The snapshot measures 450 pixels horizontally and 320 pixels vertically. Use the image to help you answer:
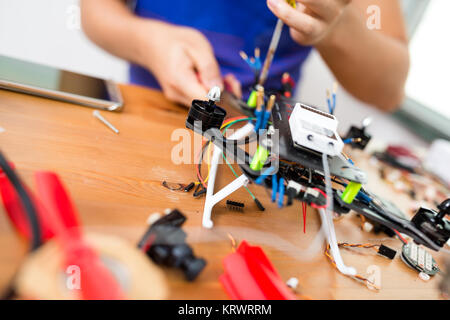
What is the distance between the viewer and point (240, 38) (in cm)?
89

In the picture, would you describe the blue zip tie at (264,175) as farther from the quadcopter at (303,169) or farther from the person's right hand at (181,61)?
the person's right hand at (181,61)

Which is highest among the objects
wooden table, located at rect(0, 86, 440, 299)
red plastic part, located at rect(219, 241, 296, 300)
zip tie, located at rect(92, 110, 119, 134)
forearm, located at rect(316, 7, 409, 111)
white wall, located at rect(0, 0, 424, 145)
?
forearm, located at rect(316, 7, 409, 111)

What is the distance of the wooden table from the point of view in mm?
308

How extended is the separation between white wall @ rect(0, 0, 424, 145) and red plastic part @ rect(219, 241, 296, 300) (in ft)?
3.05

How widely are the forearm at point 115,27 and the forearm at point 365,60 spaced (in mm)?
484

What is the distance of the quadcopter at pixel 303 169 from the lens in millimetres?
347

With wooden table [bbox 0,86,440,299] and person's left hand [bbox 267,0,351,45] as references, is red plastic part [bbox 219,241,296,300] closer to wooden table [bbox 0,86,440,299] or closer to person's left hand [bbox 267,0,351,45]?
wooden table [bbox 0,86,440,299]

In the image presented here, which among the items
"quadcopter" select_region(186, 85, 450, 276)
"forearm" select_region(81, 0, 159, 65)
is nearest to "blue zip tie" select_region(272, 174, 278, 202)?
"quadcopter" select_region(186, 85, 450, 276)

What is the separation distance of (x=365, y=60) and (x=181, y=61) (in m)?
0.53

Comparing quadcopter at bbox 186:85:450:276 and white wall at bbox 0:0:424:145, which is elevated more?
quadcopter at bbox 186:85:450:276

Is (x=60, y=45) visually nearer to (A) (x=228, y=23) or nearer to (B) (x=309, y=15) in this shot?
(A) (x=228, y=23)

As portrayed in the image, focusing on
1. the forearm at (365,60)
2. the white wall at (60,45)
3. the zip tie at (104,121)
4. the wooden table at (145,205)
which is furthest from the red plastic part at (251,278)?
the white wall at (60,45)
